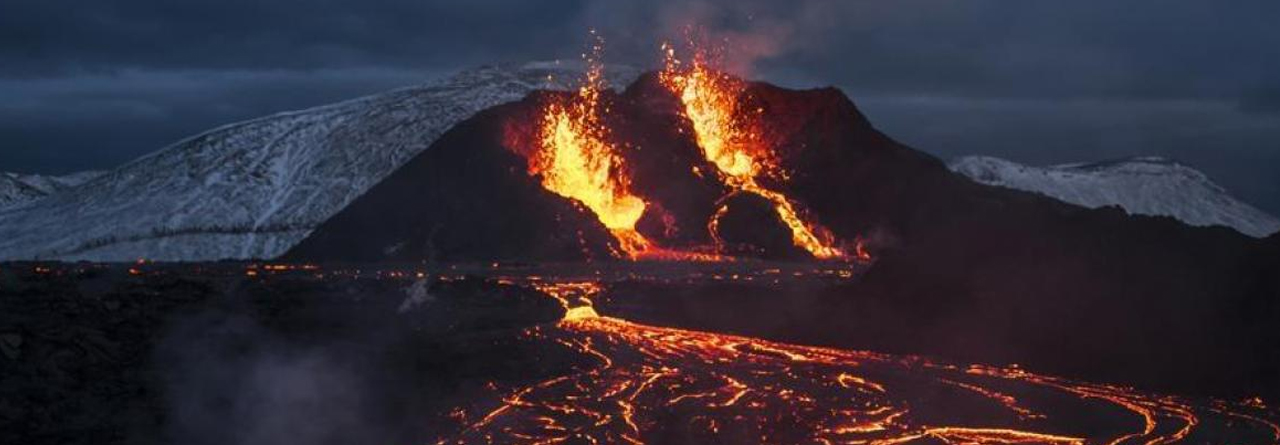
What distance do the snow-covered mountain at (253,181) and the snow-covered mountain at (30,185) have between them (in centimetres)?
4915

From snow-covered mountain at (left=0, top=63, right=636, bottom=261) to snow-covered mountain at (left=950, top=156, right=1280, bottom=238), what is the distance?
4108cm

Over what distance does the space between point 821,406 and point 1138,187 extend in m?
98.7

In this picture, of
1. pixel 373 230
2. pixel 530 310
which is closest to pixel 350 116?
pixel 373 230

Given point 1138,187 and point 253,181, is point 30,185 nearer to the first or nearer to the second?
point 253,181

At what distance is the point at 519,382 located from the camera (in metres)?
29.6

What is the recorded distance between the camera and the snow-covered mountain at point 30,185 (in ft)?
464

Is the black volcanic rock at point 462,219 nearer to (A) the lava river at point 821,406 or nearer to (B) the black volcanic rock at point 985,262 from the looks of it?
(B) the black volcanic rock at point 985,262

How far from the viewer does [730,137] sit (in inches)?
3214

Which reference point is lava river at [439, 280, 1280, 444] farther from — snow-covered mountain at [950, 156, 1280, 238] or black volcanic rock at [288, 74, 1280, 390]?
snow-covered mountain at [950, 156, 1280, 238]

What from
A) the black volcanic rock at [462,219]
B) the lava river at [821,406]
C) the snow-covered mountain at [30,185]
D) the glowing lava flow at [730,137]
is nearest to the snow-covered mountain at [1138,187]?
the glowing lava flow at [730,137]

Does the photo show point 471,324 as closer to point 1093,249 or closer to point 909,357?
point 909,357

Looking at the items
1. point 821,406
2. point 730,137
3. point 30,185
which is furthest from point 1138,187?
point 30,185

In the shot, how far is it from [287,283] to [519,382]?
20188 mm

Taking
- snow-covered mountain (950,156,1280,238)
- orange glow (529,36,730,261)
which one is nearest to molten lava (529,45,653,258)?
orange glow (529,36,730,261)
